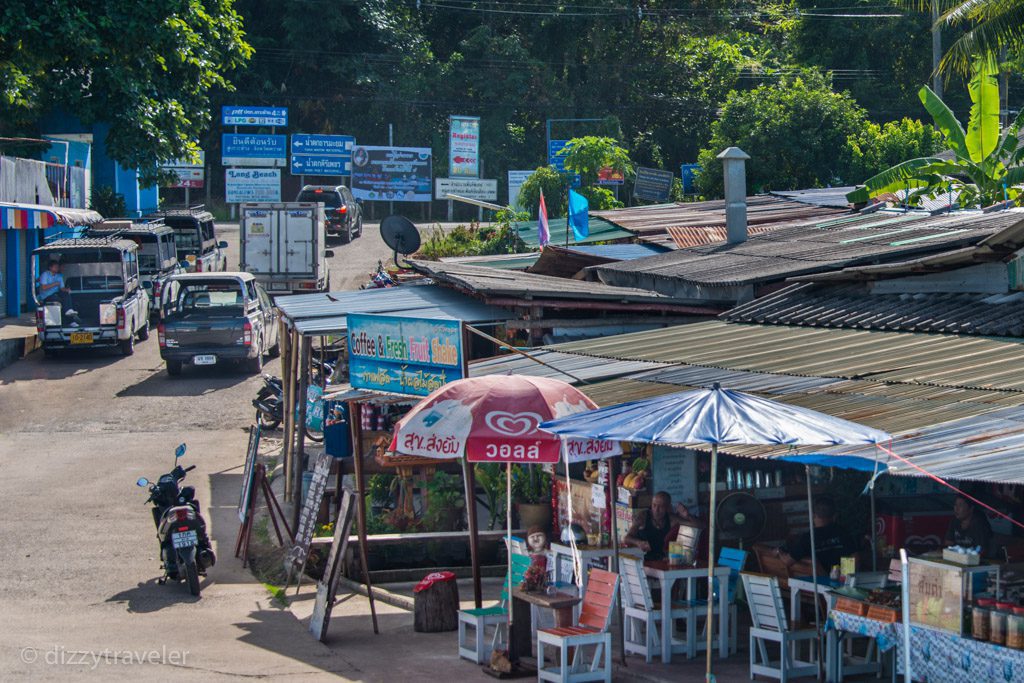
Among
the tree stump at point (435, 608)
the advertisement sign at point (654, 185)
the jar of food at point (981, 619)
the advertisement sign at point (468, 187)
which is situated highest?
the advertisement sign at point (468, 187)

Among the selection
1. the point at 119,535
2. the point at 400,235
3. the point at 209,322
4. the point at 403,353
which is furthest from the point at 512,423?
the point at 209,322

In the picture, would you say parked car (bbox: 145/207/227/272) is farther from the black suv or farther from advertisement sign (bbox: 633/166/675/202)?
advertisement sign (bbox: 633/166/675/202)

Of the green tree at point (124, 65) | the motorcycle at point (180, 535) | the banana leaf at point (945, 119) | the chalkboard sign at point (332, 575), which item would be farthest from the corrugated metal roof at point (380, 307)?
the green tree at point (124, 65)

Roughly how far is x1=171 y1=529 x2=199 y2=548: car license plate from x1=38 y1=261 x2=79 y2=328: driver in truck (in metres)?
14.5

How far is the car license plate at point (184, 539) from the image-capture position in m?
12.2

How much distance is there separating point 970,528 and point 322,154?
1712 inches

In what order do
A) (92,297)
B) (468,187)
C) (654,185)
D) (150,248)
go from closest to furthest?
(92,297) → (150,248) → (654,185) → (468,187)

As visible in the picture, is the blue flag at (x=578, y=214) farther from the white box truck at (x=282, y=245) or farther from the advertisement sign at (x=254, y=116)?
the advertisement sign at (x=254, y=116)

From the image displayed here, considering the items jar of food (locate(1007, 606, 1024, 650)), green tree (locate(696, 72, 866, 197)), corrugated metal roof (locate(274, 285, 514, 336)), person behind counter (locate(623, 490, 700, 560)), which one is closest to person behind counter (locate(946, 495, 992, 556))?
jar of food (locate(1007, 606, 1024, 650))

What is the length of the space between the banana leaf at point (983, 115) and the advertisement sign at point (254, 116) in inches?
1405

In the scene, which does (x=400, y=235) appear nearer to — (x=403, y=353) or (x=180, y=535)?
(x=403, y=353)

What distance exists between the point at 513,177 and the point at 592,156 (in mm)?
19365

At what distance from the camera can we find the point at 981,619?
7824mm

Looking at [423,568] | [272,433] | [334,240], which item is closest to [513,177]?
[334,240]
